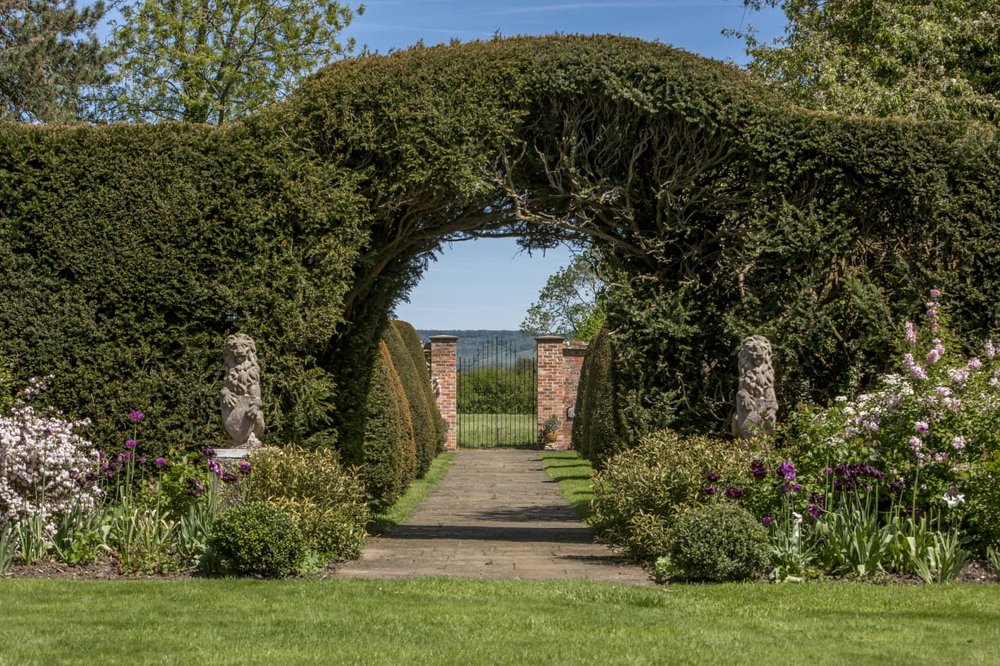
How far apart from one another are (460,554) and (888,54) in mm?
11125

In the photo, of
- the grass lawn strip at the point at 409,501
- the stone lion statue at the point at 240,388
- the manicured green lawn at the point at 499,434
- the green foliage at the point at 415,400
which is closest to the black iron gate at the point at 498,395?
the manicured green lawn at the point at 499,434

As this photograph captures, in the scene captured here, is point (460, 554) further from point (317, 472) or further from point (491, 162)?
point (491, 162)

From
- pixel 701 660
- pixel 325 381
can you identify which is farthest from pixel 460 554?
pixel 701 660

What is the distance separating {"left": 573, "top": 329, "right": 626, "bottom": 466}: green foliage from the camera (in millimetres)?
15719

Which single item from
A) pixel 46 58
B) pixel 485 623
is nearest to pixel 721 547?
pixel 485 623

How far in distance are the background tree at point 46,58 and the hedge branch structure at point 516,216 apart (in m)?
13.2

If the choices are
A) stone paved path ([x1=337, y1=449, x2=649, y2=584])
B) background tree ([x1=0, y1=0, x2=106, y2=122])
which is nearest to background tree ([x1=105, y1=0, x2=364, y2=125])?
background tree ([x1=0, y1=0, x2=106, y2=122])

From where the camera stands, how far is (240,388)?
922cm

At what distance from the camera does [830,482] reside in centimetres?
834

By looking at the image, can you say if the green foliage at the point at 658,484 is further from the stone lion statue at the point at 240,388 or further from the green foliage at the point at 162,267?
the stone lion statue at the point at 240,388

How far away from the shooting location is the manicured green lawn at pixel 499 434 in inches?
1141

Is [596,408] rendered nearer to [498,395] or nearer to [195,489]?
[195,489]

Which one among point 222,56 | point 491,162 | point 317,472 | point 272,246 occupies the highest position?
point 222,56

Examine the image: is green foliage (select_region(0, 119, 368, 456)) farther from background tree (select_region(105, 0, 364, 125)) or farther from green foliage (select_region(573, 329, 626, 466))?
background tree (select_region(105, 0, 364, 125))
